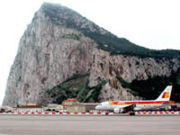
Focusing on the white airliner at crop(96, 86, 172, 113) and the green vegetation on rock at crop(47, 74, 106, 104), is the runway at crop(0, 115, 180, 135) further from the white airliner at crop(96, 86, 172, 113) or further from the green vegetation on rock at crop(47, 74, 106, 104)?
the green vegetation on rock at crop(47, 74, 106, 104)

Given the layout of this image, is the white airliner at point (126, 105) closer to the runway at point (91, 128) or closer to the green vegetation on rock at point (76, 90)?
the runway at point (91, 128)

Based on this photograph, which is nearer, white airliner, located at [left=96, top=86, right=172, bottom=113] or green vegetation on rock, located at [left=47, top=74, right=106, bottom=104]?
white airliner, located at [left=96, top=86, right=172, bottom=113]

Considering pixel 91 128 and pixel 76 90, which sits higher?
pixel 76 90

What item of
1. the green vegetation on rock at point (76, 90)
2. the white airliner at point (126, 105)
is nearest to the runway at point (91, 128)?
the white airliner at point (126, 105)

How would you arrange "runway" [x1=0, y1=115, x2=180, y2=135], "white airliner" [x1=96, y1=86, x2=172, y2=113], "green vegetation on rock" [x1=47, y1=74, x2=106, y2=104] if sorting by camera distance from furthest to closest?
"green vegetation on rock" [x1=47, y1=74, x2=106, y2=104], "white airliner" [x1=96, y1=86, x2=172, y2=113], "runway" [x1=0, y1=115, x2=180, y2=135]

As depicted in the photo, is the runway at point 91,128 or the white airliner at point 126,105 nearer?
the runway at point 91,128

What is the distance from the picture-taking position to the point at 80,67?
650 ft

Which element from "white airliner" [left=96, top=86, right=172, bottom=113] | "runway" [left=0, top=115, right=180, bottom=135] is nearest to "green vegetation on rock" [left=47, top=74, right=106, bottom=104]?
"white airliner" [left=96, top=86, right=172, bottom=113]

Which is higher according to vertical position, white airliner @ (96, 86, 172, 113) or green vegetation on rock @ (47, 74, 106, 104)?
green vegetation on rock @ (47, 74, 106, 104)

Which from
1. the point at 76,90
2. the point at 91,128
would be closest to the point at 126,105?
the point at 91,128

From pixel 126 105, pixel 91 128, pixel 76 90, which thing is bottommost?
pixel 126 105

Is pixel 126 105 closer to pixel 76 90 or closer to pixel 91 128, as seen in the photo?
pixel 91 128

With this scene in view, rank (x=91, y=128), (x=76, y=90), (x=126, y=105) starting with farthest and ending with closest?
1. (x=76, y=90)
2. (x=126, y=105)
3. (x=91, y=128)

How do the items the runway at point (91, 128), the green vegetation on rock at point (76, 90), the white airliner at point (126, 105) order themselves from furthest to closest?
1. the green vegetation on rock at point (76, 90)
2. the white airliner at point (126, 105)
3. the runway at point (91, 128)
